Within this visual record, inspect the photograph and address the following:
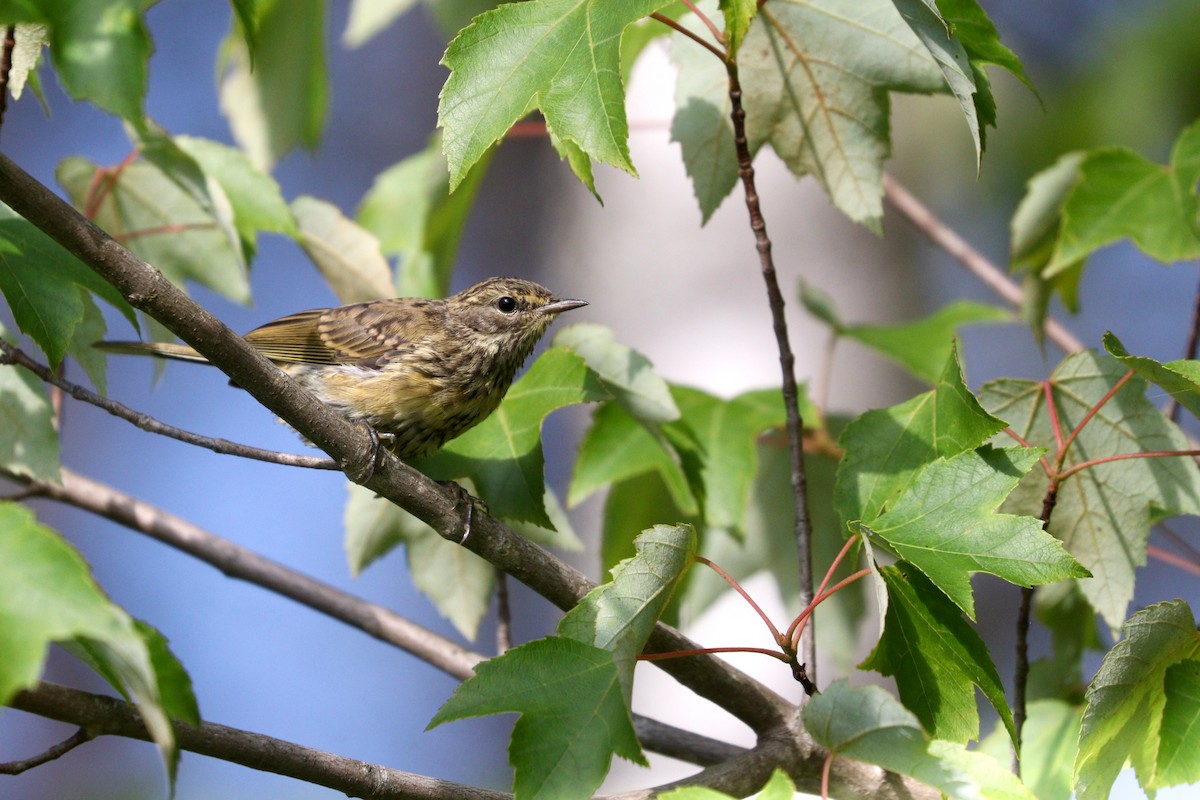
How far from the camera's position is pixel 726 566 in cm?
400

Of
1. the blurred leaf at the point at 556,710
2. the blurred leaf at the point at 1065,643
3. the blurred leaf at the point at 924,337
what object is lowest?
the blurred leaf at the point at 1065,643

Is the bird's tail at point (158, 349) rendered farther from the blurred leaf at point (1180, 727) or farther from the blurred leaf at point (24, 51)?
the blurred leaf at point (1180, 727)

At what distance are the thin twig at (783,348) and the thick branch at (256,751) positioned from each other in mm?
892

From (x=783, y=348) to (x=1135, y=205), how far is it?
1.33 meters

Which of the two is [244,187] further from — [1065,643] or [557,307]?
[1065,643]

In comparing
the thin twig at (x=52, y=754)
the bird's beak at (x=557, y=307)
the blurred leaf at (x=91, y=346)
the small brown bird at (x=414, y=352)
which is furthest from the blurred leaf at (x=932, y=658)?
the bird's beak at (x=557, y=307)

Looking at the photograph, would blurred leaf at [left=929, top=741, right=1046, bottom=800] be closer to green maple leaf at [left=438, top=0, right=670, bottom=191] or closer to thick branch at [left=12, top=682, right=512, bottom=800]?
thick branch at [left=12, top=682, right=512, bottom=800]

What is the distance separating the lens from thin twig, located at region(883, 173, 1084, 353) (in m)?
4.12

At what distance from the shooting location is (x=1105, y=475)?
2.72 meters

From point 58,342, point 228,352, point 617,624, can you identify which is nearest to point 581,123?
point 228,352

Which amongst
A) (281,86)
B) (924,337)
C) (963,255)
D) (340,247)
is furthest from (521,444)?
(281,86)

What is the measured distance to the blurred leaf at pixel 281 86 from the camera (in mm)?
4406

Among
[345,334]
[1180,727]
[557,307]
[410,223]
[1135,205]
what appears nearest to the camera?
[1180,727]

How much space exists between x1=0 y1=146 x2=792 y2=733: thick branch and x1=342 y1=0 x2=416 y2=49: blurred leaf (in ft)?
8.03
